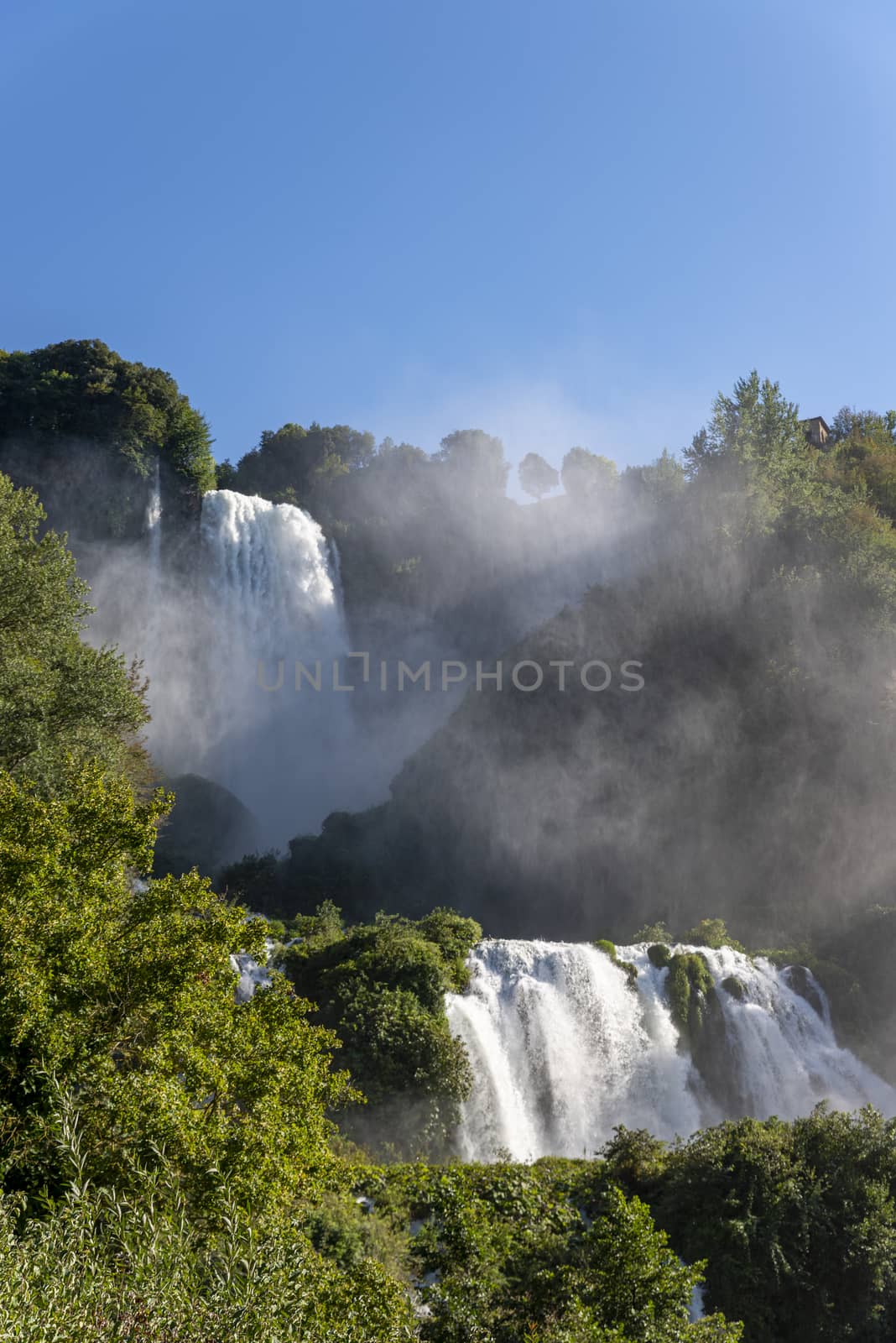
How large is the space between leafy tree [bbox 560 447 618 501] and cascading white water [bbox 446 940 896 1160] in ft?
169

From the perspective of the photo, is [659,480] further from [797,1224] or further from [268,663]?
[797,1224]

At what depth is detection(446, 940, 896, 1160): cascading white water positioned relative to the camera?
25.0m

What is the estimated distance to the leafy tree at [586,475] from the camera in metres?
74.6

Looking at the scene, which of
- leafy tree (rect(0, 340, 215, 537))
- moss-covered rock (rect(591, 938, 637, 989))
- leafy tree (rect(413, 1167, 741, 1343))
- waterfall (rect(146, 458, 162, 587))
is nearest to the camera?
leafy tree (rect(413, 1167, 741, 1343))

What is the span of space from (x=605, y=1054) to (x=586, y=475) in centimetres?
5912

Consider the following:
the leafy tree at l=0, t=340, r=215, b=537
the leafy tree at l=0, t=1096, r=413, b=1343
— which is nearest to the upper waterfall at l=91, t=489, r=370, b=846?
the leafy tree at l=0, t=340, r=215, b=537

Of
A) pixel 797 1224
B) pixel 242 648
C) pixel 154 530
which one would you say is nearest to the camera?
pixel 797 1224

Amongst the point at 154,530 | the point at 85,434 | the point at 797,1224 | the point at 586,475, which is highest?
the point at 586,475

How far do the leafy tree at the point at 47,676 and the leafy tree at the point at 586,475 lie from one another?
183 feet

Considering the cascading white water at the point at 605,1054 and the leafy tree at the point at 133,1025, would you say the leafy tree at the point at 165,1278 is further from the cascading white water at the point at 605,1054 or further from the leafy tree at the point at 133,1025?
the cascading white water at the point at 605,1054

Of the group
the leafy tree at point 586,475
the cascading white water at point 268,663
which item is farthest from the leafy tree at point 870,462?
the cascading white water at point 268,663

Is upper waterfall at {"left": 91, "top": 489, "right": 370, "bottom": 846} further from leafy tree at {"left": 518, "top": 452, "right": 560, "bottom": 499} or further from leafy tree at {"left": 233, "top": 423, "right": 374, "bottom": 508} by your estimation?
leafy tree at {"left": 518, "top": 452, "right": 560, "bottom": 499}

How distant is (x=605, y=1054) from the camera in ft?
88.2

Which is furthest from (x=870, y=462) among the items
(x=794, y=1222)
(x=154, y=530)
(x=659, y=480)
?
(x=794, y=1222)
